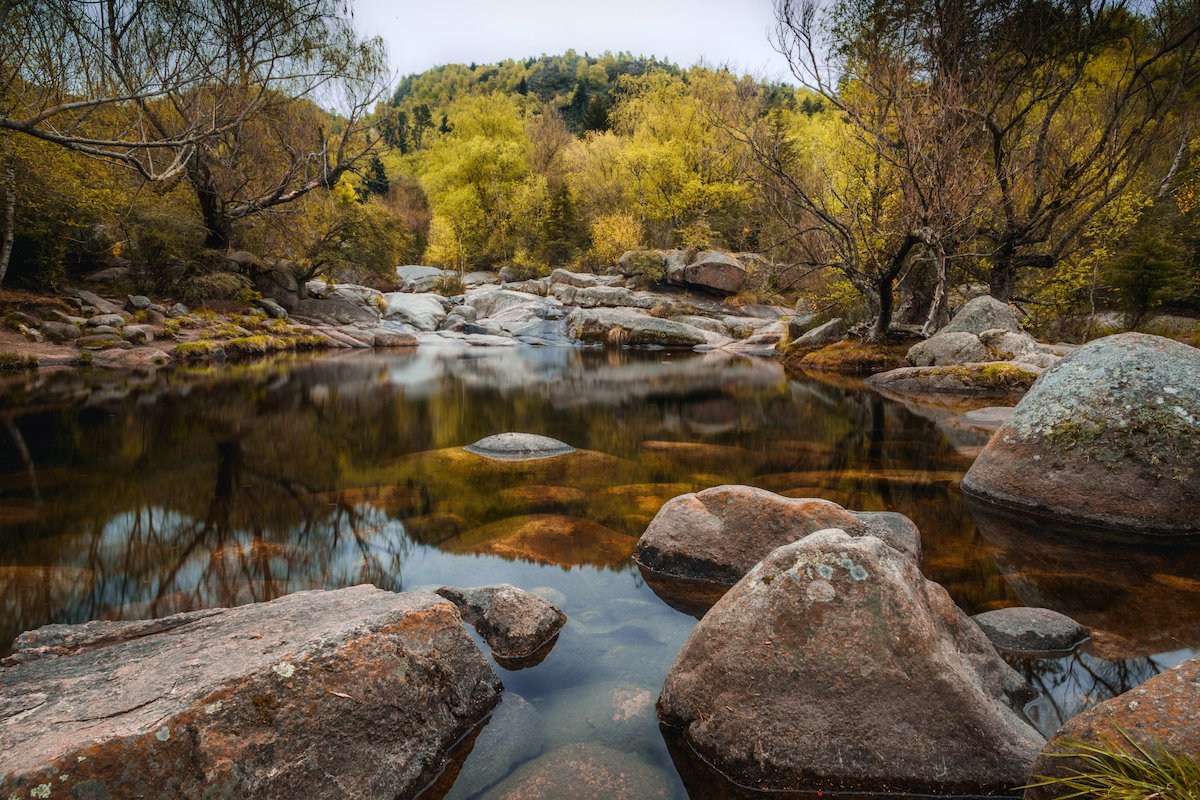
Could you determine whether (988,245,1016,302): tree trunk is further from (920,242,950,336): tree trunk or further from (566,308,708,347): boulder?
(566,308,708,347): boulder

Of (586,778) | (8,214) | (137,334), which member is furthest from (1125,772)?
(8,214)

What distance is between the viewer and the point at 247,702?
2330 millimetres

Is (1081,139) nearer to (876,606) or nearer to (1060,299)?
(1060,299)

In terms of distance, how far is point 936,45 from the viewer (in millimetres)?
17266

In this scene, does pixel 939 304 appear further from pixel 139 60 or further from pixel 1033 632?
pixel 139 60

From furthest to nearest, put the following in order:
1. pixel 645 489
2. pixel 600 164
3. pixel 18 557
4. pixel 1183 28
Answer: pixel 600 164, pixel 1183 28, pixel 645 489, pixel 18 557

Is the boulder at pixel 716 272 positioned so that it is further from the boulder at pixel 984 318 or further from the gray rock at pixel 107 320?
the gray rock at pixel 107 320

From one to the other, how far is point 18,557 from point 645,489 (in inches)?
240

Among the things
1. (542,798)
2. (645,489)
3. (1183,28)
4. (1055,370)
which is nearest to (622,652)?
(542,798)

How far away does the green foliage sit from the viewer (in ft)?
5.60

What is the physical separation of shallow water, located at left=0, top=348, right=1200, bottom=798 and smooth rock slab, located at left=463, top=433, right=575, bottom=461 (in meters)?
0.37

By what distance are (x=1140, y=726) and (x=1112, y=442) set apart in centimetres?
528

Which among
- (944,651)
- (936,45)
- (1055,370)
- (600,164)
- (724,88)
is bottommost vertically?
(944,651)

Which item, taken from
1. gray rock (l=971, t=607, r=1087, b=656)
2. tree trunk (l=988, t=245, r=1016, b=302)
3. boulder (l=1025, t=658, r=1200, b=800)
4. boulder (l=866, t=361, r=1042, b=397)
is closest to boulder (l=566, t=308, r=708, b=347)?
tree trunk (l=988, t=245, r=1016, b=302)
